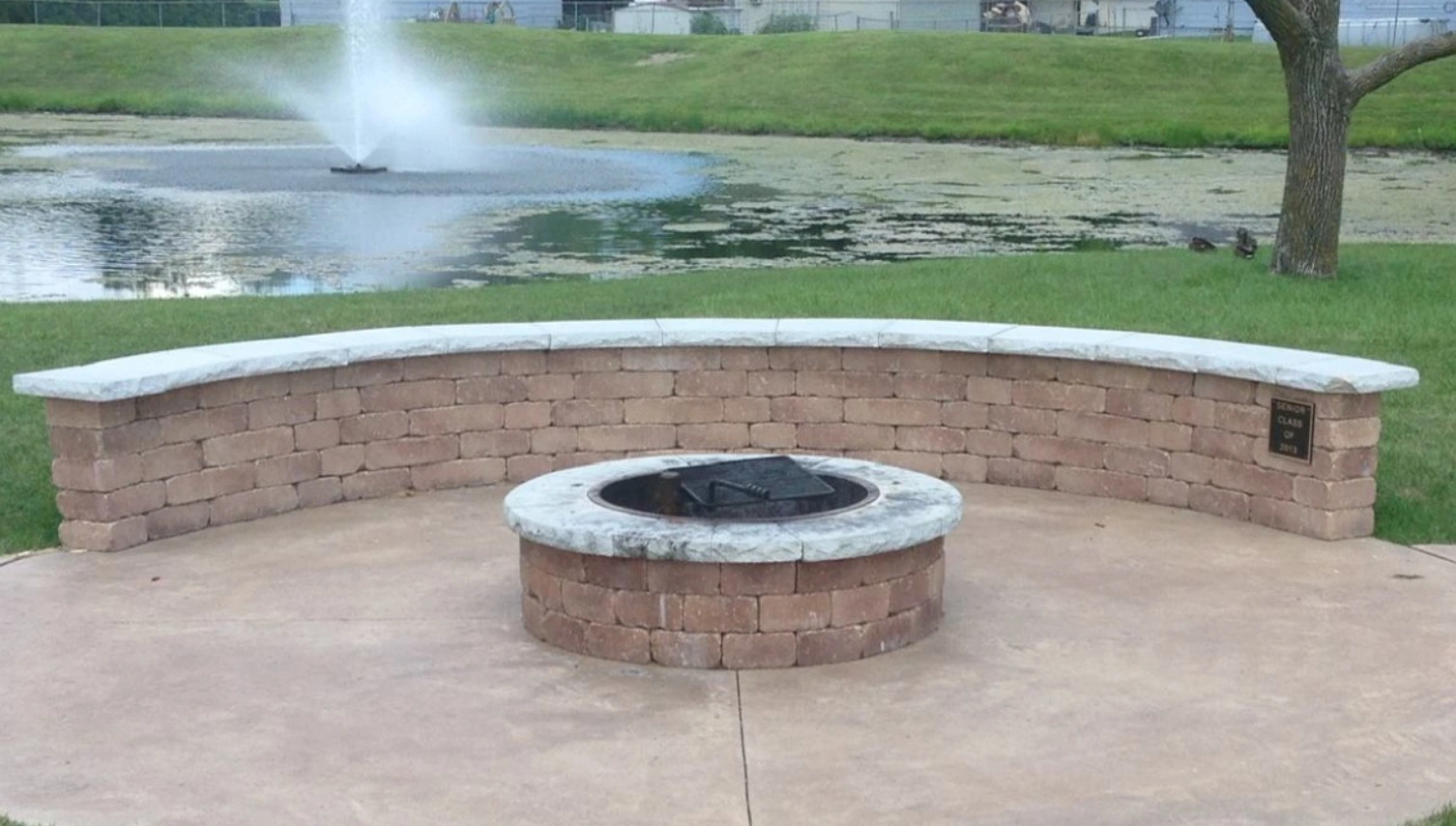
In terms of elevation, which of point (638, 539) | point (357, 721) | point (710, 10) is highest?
point (710, 10)

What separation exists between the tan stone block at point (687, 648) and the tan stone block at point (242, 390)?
8.75 feet

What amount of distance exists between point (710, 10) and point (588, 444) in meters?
62.6

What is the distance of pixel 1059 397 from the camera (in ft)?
28.8

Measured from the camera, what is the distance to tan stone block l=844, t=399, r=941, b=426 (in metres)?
9.02

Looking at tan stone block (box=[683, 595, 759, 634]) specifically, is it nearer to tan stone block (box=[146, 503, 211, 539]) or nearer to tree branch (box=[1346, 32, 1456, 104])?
tan stone block (box=[146, 503, 211, 539])

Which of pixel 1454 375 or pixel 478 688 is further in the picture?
pixel 1454 375

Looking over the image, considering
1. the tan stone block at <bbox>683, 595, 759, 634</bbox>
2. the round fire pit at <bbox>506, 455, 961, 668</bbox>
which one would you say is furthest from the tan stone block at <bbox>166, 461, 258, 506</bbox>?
the tan stone block at <bbox>683, 595, 759, 634</bbox>

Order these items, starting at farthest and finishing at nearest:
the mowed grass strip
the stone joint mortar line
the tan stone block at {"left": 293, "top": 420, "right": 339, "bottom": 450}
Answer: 1. the mowed grass strip
2. the tan stone block at {"left": 293, "top": 420, "right": 339, "bottom": 450}
3. the stone joint mortar line

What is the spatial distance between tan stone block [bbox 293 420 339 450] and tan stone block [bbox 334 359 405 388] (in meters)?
0.19

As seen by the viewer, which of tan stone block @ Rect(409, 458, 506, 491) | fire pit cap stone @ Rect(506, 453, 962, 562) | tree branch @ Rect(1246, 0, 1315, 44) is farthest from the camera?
tree branch @ Rect(1246, 0, 1315, 44)

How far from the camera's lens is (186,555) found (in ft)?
25.3

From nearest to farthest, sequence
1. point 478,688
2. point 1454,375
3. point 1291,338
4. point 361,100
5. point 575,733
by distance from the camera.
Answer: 1. point 575,733
2. point 478,688
3. point 1454,375
4. point 1291,338
5. point 361,100

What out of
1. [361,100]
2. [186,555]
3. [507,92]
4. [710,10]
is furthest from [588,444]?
[710,10]

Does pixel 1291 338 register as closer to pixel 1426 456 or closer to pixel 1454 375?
pixel 1454 375
